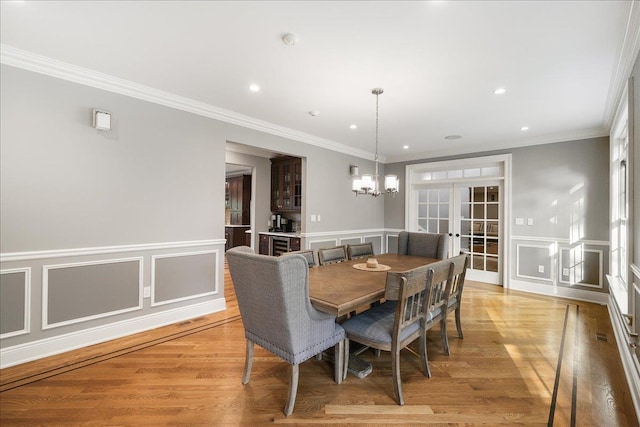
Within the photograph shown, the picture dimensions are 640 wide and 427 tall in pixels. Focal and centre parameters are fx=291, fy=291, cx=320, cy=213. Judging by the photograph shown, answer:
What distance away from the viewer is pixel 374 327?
206cm

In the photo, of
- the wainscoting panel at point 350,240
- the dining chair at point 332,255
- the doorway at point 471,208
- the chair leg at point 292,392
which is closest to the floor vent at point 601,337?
the doorway at point 471,208

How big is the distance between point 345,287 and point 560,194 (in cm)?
416

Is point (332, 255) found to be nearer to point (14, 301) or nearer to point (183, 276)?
point (183, 276)

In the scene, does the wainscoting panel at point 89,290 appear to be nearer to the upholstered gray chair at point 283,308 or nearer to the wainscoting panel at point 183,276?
the wainscoting panel at point 183,276

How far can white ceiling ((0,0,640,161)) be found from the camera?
1833 millimetres

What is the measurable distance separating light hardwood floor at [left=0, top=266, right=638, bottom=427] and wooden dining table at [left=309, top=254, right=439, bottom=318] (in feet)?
2.20

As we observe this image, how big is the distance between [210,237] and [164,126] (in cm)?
133

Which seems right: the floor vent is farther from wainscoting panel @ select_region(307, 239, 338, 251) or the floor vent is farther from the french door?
wainscoting panel @ select_region(307, 239, 338, 251)

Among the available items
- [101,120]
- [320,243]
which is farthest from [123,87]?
[320,243]

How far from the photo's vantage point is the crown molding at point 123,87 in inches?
91.2

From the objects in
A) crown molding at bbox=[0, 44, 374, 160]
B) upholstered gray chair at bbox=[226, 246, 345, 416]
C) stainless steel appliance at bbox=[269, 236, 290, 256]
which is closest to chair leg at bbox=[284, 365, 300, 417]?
upholstered gray chair at bbox=[226, 246, 345, 416]

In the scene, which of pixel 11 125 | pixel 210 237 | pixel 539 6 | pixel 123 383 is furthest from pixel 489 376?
pixel 11 125

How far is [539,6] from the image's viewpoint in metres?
1.77

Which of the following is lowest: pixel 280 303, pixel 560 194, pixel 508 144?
pixel 280 303
